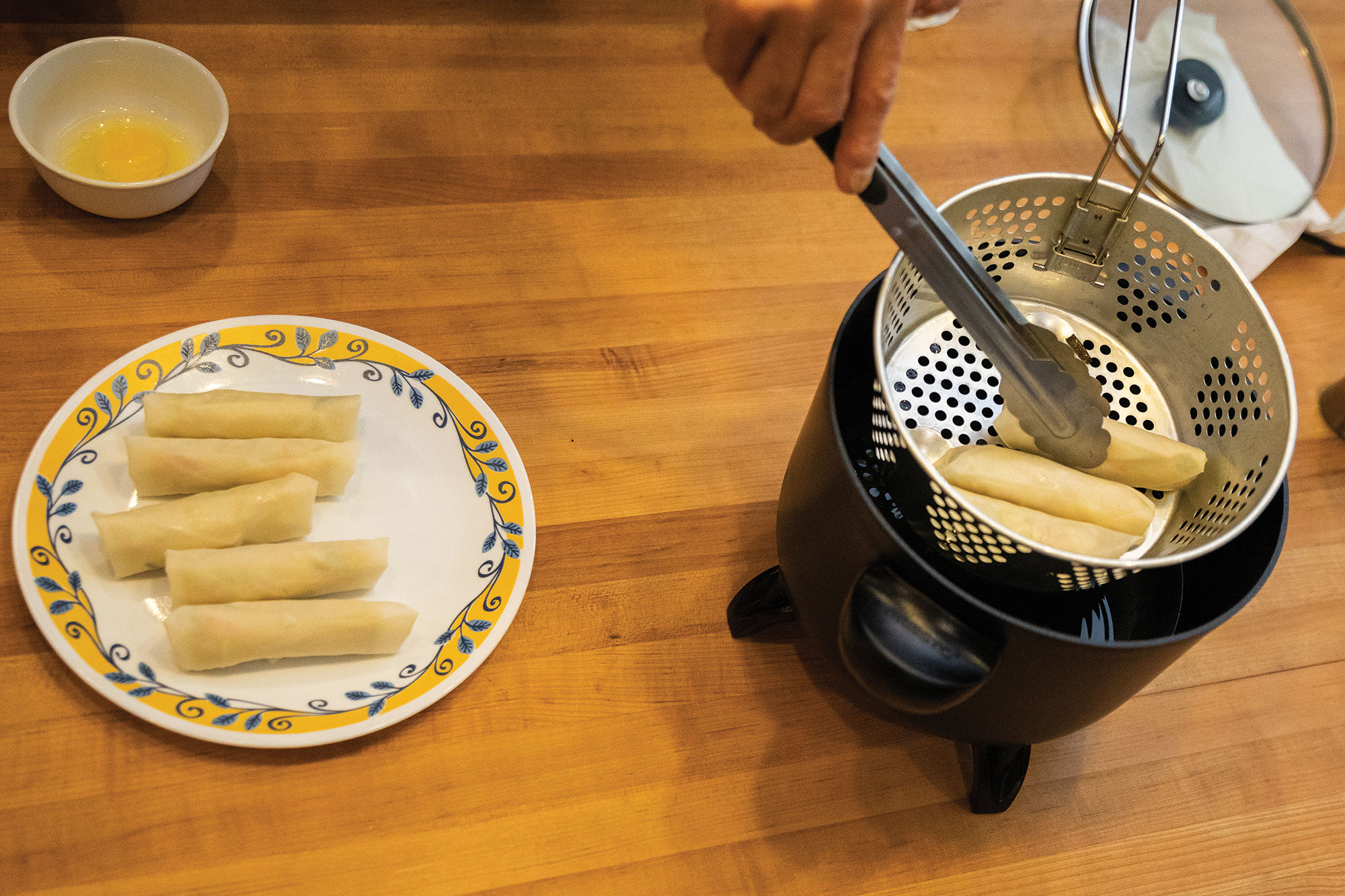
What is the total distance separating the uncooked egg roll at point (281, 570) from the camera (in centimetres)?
73

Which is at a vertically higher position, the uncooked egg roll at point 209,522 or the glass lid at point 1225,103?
the glass lid at point 1225,103

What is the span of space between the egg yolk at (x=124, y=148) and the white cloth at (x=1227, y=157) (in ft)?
3.60

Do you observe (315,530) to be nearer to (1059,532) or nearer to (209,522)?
(209,522)

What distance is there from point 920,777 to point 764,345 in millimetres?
451

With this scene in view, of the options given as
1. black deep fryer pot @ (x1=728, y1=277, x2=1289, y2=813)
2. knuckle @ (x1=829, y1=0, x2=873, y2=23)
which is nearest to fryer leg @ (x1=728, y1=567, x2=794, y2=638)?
black deep fryer pot @ (x1=728, y1=277, x2=1289, y2=813)

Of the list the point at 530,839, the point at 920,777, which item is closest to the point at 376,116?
the point at 530,839

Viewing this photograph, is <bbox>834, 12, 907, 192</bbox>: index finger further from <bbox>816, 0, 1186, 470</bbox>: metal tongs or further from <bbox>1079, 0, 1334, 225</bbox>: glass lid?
<bbox>1079, 0, 1334, 225</bbox>: glass lid

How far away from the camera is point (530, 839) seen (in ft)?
2.42

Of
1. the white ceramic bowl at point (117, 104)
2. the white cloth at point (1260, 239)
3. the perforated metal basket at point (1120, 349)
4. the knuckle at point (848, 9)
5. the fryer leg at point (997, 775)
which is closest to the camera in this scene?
the knuckle at point (848, 9)

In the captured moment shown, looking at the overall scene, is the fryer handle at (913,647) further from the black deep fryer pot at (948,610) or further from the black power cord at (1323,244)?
the black power cord at (1323,244)

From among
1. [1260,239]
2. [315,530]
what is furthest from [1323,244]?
[315,530]

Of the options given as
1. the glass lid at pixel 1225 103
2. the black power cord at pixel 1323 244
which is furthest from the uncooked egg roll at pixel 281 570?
the black power cord at pixel 1323 244

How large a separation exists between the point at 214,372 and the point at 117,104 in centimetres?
34

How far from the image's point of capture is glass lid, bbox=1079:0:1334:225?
1.20 metres
